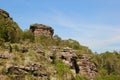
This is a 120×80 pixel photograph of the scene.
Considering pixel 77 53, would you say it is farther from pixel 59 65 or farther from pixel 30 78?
pixel 30 78

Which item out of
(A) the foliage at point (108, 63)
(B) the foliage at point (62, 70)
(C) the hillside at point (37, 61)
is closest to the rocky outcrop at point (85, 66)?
(C) the hillside at point (37, 61)

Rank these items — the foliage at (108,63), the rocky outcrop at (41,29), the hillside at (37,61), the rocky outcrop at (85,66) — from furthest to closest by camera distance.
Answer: the rocky outcrop at (41,29)
the foliage at (108,63)
the rocky outcrop at (85,66)
the hillside at (37,61)

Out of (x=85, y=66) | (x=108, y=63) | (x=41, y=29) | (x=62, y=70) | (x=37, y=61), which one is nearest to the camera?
(x=37, y=61)

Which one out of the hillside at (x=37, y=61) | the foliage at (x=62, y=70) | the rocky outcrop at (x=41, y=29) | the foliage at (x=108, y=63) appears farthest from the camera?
the rocky outcrop at (x=41, y=29)

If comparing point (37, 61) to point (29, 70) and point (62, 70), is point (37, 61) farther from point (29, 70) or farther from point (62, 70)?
point (62, 70)

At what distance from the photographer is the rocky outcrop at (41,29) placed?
4038 inches

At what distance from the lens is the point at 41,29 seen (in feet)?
341

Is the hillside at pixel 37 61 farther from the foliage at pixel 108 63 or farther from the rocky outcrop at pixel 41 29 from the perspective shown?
the foliage at pixel 108 63

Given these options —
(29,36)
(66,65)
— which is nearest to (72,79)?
(66,65)

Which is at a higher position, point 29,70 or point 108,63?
point 108,63

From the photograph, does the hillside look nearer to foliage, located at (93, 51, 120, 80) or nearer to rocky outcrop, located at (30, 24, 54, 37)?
rocky outcrop, located at (30, 24, 54, 37)

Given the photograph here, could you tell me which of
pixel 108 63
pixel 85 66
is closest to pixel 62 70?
pixel 85 66

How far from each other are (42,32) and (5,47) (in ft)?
162

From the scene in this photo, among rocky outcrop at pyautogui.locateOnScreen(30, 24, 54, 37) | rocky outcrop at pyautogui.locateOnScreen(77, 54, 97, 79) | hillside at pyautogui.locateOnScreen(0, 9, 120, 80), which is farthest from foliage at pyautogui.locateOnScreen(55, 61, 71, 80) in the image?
rocky outcrop at pyautogui.locateOnScreen(30, 24, 54, 37)
